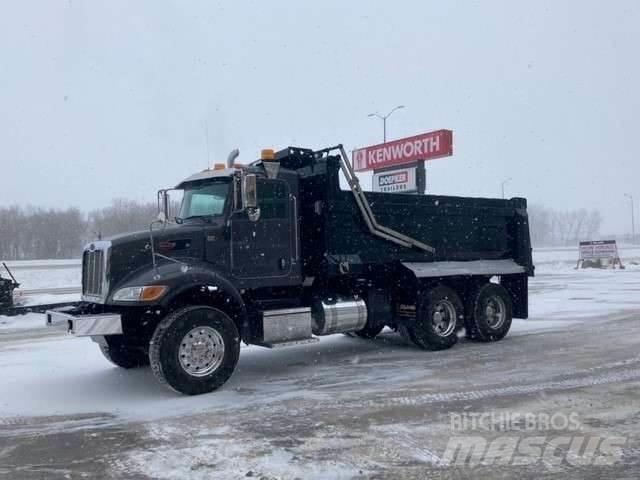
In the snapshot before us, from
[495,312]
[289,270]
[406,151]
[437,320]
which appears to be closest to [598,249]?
[406,151]

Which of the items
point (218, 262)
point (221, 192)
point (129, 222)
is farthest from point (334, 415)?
point (129, 222)

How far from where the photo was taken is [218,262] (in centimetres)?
764

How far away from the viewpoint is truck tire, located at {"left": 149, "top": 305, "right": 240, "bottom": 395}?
6.78 m

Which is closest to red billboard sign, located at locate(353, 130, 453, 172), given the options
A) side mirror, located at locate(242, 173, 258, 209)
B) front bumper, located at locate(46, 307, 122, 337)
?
side mirror, located at locate(242, 173, 258, 209)

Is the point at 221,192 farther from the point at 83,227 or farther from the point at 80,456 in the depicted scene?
the point at 83,227

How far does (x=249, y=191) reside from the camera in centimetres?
744

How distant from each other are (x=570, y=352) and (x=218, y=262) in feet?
17.6

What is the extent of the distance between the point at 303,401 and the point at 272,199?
2.86 meters

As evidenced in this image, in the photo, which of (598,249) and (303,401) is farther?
(598,249)

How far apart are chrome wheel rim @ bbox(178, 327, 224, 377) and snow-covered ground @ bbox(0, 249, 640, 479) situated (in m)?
0.34

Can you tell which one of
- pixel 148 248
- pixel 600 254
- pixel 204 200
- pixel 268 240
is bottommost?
pixel 600 254

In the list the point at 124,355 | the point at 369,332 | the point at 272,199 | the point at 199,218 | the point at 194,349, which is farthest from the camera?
the point at 369,332

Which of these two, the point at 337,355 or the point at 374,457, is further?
the point at 337,355

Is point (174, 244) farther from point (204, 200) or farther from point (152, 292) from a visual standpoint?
point (204, 200)
